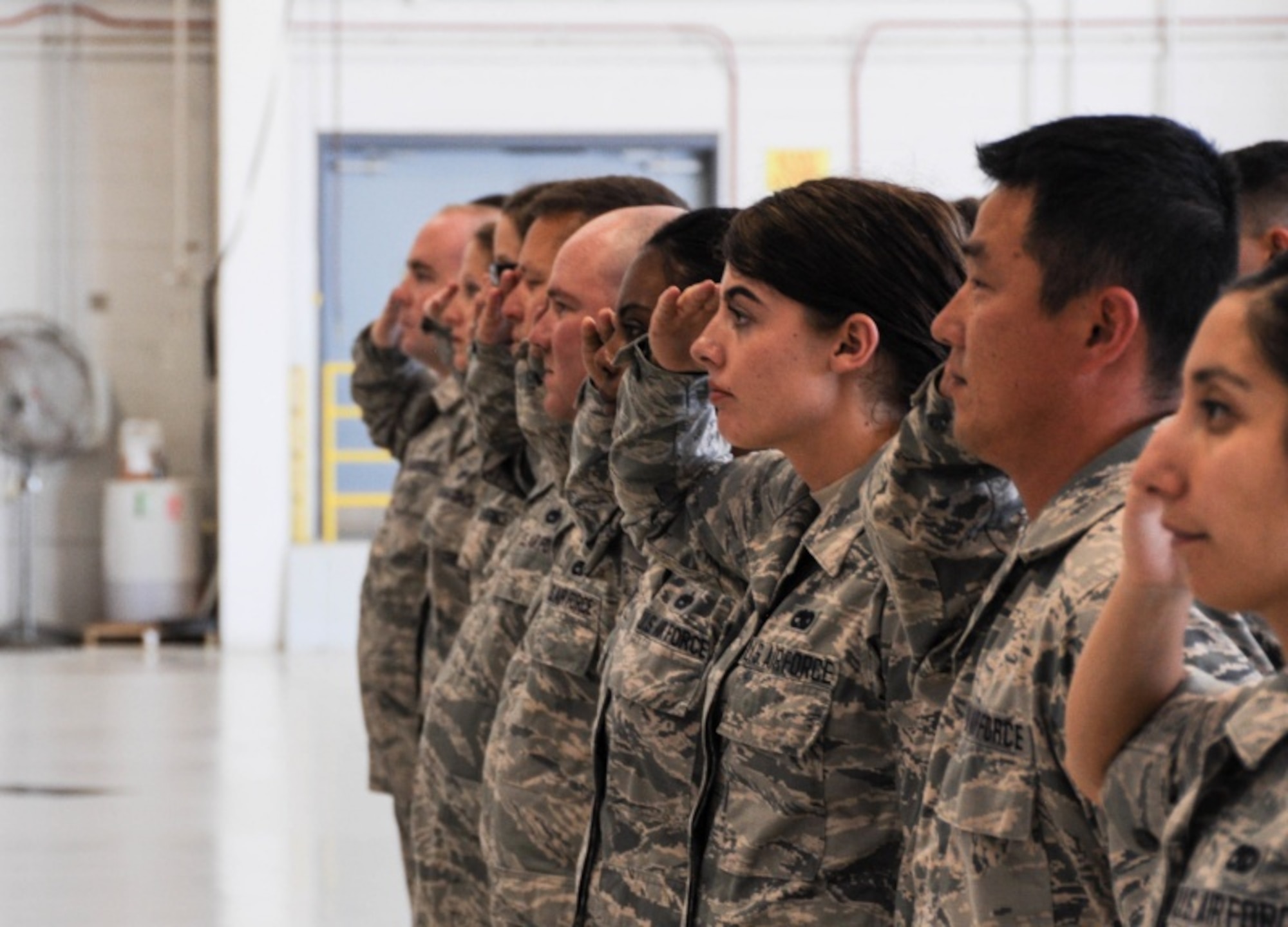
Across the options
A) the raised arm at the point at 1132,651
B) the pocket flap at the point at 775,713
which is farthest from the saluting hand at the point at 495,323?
the raised arm at the point at 1132,651

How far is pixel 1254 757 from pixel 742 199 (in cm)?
871

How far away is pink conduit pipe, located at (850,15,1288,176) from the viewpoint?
977 centimetres

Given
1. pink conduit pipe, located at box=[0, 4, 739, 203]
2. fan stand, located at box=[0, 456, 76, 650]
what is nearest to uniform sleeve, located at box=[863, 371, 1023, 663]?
pink conduit pipe, located at box=[0, 4, 739, 203]

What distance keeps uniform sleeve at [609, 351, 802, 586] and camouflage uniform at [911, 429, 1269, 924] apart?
79 centimetres

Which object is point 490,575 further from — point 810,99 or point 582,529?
point 810,99

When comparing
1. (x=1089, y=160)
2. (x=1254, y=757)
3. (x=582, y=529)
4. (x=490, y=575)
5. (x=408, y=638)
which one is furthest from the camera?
(x=408, y=638)

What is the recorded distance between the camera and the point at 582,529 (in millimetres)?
2777

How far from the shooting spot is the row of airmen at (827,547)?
1.52m

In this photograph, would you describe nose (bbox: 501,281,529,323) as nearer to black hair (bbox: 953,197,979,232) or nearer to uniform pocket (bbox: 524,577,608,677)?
uniform pocket (bbox: 524,577,608,677)

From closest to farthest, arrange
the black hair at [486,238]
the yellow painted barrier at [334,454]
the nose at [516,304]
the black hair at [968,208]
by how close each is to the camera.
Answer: the black hair at [968,208] → the nose at [516,304] → the black hair at [486,238] → the yellow painted barrier at [334,454]

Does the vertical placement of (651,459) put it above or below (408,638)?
above

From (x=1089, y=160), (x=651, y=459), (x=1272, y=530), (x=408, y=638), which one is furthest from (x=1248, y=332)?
(x=408, y=638)

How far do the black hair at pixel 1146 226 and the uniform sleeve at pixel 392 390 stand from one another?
3.07 m

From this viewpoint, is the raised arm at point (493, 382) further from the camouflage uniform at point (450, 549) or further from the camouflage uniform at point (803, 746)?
the camouflage uniform at point (803, 746)
